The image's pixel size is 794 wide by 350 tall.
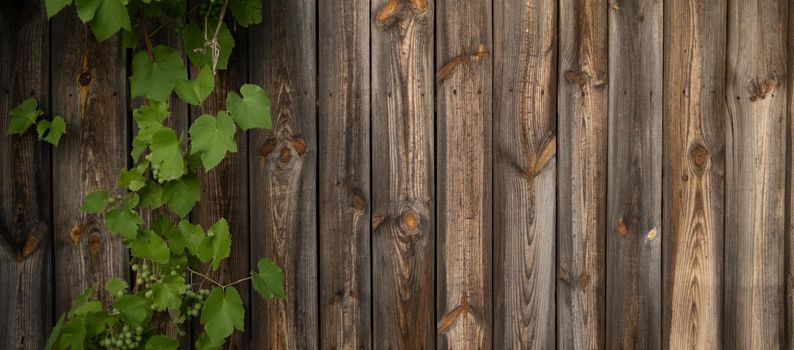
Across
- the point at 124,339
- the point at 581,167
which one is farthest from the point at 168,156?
the point at 581,167

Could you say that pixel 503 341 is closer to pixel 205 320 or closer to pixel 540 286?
pixel 540 286

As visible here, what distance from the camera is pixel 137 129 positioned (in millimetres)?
1735

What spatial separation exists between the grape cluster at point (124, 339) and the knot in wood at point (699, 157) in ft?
4.68

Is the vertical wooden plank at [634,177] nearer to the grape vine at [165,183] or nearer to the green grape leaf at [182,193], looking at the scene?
the grape vine at [165,183]

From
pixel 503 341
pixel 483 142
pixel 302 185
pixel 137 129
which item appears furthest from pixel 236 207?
pixel 503 341

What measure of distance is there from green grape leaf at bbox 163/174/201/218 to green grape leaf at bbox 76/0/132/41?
35 cm

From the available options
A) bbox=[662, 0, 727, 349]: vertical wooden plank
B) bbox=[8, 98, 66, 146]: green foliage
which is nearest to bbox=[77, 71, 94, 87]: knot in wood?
bbox=[8, 98, 66, 146]: green foliage

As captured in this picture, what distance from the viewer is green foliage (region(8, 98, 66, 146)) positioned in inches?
65.4

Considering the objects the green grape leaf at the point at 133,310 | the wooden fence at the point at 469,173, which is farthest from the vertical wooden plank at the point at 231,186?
the green grape leaf at the point at 133,310

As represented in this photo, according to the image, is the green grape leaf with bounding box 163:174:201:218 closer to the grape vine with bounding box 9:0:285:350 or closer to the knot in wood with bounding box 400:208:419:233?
the grape vine with bounding box 9:0:285:350

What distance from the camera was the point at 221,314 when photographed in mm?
1555

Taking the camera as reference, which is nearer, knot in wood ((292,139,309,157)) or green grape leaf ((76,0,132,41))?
green grape leaf ((76,0,132,41))

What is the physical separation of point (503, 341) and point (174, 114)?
3.31 ft

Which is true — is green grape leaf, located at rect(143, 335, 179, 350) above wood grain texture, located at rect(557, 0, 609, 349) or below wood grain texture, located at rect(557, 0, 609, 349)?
below
